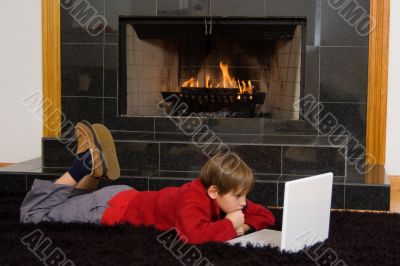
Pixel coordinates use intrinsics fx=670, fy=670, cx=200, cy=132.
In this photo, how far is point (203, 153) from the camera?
3396mm

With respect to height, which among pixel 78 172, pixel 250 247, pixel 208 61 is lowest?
pixel 250 247

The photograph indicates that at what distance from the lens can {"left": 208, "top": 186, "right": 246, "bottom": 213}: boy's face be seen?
2162mm

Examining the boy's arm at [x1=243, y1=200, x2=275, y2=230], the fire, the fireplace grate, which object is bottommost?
the boy's arm at [x1=243, y1=200, x2=275, y2=230]

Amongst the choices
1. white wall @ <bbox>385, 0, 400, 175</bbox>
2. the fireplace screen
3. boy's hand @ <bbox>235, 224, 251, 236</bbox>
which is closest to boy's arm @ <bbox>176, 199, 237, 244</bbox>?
boy's hand @ <bbox>235, 224, 251, 236</bbox>

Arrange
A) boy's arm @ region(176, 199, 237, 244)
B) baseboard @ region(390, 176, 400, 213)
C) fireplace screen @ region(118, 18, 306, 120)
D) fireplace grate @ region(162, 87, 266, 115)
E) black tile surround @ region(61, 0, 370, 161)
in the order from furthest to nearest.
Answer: fireplace grate @ region(162, 87, 266, 115) < fireplace screen @ region(118, 18, 306, 120) < black tile surround @ region(61, 0, 370, 161) < baseboard @ region(390, 176, 400, 213) < boy's arm @ region(176, 199, 237, 244)

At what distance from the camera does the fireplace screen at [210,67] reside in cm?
382

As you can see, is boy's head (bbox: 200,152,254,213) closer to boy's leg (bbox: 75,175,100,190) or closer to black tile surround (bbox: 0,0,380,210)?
boy's leg (bbox: 75,175,100,190)

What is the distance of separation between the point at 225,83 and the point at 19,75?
124 cm

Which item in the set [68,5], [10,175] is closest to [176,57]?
[68,5]

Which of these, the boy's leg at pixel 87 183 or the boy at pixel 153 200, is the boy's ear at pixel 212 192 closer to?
the boy at pixel 153 200

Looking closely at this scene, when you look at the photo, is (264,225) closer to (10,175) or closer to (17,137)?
(10,175)

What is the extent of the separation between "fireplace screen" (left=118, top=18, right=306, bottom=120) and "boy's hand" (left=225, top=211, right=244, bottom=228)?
1670mm

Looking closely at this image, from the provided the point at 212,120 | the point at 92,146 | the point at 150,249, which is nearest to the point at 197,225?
the point at 150,249

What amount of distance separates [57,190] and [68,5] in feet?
5.39
